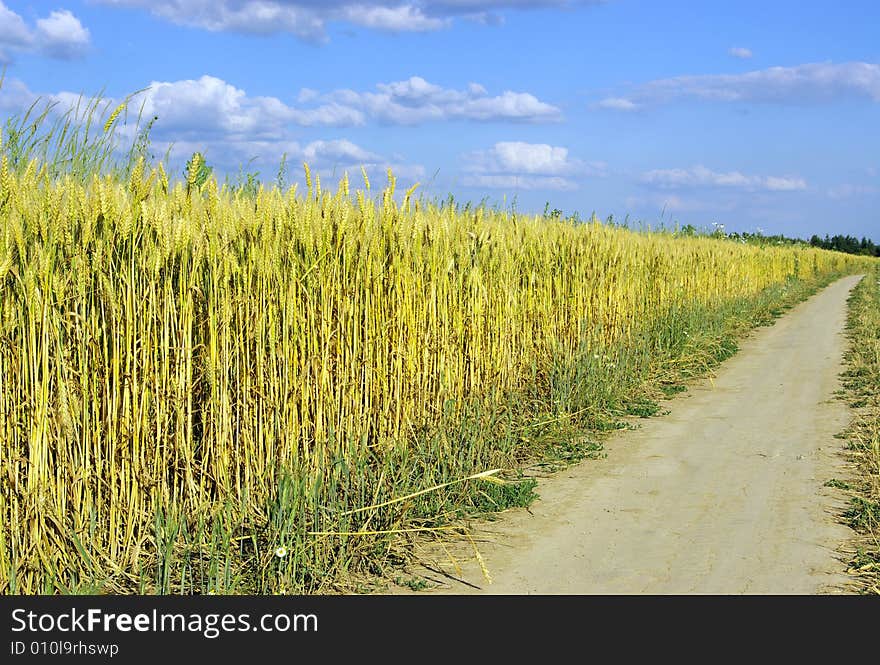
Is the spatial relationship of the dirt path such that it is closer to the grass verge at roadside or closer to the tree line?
the grass verge at roadside

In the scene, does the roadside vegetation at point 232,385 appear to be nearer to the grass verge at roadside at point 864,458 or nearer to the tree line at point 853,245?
the grass verge at roadside at point 864,458

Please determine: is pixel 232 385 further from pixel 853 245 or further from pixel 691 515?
pixel 853 245

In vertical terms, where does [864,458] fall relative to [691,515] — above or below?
above

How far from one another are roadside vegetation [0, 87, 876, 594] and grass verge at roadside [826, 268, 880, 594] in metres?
1.86

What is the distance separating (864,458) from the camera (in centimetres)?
632

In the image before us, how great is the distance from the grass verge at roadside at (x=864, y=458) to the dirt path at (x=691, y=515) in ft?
0.36

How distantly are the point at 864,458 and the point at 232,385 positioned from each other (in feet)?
15.1

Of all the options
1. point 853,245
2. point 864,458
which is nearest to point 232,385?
point 864,458

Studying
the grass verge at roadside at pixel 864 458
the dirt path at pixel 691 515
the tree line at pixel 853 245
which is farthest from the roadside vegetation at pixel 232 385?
the tree line at pixel 853 245

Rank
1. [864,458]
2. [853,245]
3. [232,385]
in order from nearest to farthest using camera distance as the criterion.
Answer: [232,385], [864,458], [853,245]

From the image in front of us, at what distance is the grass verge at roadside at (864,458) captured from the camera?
175 inches

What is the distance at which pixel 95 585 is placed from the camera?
363 centimetres

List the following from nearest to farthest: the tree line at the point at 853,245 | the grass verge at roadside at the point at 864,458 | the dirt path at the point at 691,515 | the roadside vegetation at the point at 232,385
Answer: the roadside vegetation at the point at 232,385
the dirt path at the point at 691,515
the grass verge at roadside at the point at 864,458
the tree line at the point at 853,245

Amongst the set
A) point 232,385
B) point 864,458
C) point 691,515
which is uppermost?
point 232,385
